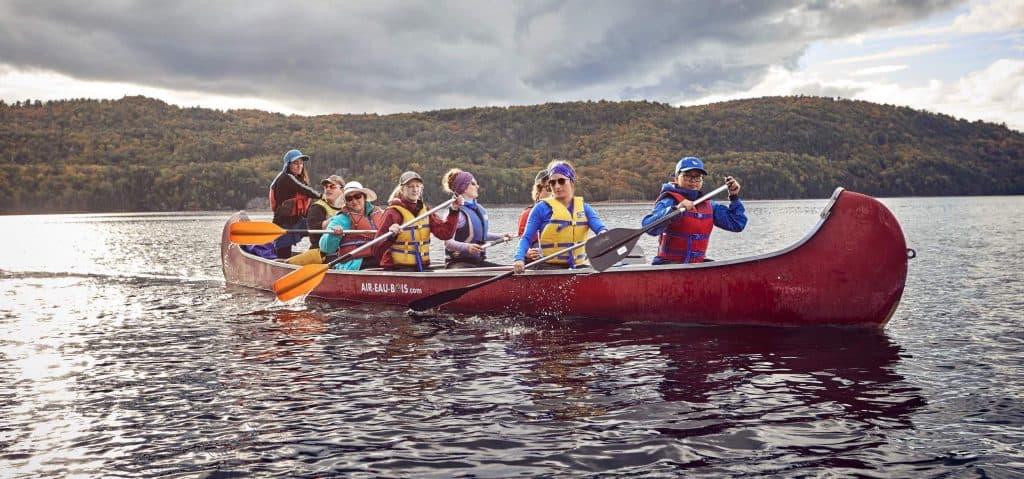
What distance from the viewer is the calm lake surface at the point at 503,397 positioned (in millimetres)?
4902

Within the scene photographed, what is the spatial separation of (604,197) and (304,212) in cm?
10135

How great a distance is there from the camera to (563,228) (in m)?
9.94

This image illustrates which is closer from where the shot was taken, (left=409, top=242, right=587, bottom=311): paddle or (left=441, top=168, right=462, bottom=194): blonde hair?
(left=409, top=242, right=587, bottom=311): paddle

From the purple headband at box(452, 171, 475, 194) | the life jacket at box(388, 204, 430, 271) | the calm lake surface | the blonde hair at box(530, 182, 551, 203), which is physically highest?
the purple headband at box(452, 171, 475, 194)

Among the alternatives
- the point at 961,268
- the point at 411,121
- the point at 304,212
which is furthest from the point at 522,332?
the point at 411,121

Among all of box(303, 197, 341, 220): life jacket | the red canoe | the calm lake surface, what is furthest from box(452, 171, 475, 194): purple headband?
box(303, 197, 341, 220): life jacket

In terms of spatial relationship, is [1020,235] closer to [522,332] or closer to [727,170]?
[522,332]

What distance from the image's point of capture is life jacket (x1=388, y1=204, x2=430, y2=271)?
11914 millimetres

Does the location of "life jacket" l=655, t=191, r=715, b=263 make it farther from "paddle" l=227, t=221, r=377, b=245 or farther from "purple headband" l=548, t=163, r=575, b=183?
"paddle" l=227, t=221, r=377, b=245

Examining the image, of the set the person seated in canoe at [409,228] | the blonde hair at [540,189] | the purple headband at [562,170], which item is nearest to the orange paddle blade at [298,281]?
the person seated in canoe at [409,228]

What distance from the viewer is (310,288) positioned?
12695mm

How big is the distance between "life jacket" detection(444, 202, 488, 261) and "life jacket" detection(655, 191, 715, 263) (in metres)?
3.31

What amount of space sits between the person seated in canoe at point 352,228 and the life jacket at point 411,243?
806 mm

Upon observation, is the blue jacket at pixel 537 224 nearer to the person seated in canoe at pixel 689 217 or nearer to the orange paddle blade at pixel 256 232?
the person seated in canoe at pixel 689 217
